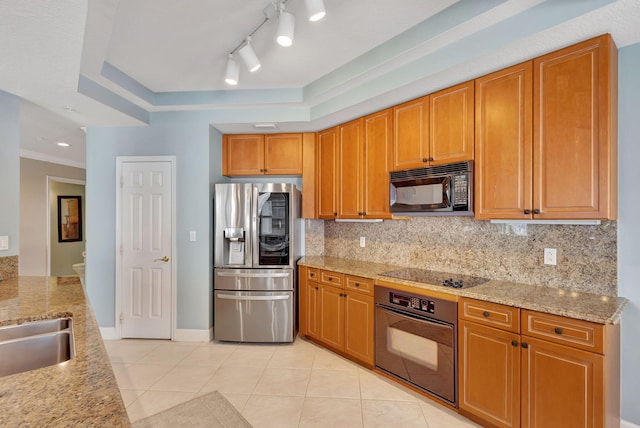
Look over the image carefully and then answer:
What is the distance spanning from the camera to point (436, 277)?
102 inches

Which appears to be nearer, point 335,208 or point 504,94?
point 504,94

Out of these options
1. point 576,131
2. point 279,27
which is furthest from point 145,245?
point 576,131

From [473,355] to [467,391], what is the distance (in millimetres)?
259

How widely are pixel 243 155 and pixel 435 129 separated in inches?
89.5

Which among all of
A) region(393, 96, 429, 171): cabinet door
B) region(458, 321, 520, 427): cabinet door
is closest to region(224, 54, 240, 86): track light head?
region(393, 96, 429, 171): cabinet door

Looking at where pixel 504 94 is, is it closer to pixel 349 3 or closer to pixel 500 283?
pixel 349 3

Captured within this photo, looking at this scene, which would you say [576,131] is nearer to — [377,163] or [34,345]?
[377,163]

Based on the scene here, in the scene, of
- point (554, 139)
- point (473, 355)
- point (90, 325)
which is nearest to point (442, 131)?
point (554, 139)

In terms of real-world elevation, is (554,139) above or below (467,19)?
below

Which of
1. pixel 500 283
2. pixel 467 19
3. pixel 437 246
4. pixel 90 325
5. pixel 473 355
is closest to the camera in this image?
pixel 90 325

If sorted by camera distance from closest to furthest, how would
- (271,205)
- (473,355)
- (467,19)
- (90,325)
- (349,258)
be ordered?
1. (90,325)
2. (467,19)
3. (473,355)
4. (271,205)
5. (349,258)

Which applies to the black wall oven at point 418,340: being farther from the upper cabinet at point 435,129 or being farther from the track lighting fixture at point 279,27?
the track lighting fixture at point 279,27

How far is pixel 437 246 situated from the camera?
2.88 meters

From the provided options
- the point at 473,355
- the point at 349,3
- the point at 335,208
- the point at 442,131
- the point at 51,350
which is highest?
the point at 349,3
